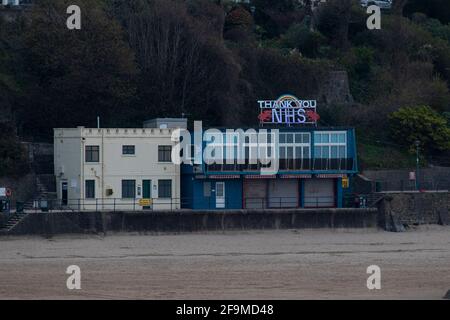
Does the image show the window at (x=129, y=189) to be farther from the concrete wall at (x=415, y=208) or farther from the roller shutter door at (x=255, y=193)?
the concrete wall at (x=415, y=208)

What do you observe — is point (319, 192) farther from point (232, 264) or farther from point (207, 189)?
point (232, 264)

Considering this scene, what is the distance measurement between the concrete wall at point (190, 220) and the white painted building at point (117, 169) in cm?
300

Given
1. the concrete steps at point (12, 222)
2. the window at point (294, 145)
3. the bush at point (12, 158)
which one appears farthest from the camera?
the window at point (294, 145)

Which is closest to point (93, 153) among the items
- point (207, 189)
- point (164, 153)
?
point (164, 153)

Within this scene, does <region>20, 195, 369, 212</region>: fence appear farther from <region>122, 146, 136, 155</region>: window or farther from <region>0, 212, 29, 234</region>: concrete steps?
<region>122, 146, 136, 155</region>: window

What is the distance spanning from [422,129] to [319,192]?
9.57 meters

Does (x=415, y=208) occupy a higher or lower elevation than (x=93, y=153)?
lower

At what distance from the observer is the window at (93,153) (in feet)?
201

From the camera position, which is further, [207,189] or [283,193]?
[283,193]

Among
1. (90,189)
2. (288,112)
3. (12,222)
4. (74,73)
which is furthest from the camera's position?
(74,73)

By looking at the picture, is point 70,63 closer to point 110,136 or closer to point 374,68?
point 110,136

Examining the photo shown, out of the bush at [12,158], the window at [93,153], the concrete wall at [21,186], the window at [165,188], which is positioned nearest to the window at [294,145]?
the window at [165,188]

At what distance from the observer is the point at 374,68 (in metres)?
79.2

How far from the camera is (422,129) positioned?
70250 millimetres
